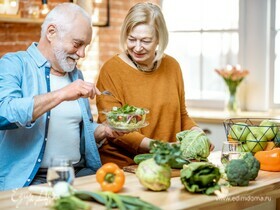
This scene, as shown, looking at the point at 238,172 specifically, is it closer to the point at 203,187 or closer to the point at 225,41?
the point at 203,187

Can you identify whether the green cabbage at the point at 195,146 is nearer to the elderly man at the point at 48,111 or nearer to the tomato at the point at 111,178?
the elderly man at the point at 48,111

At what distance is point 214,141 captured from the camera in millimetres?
5184

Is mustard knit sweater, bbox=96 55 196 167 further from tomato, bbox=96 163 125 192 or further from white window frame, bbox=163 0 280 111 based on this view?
white window frame, bbox=163 0 280 111

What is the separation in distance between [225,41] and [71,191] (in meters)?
3.90

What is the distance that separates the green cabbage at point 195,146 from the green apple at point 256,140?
0.21 m

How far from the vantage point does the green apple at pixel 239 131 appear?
290cm

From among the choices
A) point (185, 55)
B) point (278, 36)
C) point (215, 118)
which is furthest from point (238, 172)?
point (185, 55)

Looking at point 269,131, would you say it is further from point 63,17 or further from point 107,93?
point 63,17

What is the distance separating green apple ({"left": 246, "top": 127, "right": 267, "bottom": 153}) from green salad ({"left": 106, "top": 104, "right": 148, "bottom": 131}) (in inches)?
20.8

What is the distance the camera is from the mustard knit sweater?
331 centimetres

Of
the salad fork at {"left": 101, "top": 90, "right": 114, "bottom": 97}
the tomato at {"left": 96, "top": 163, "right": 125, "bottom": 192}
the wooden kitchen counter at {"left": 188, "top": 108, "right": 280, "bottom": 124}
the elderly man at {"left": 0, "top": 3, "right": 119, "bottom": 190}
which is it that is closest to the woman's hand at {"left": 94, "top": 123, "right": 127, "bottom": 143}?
the elderly man at {"left": 0, "top": 3, "right": 119, "bottom": 190}

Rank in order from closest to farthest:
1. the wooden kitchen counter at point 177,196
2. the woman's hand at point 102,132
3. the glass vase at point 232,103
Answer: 1. the wooden kitchen counter at point 177,196
2. the woman's hand at point 102,132
3. the glass vase at point 232,103

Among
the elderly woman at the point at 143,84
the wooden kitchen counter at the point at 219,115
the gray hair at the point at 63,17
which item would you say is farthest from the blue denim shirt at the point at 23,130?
the wooden kitchen counter at the point at 219,115

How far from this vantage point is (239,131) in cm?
291
